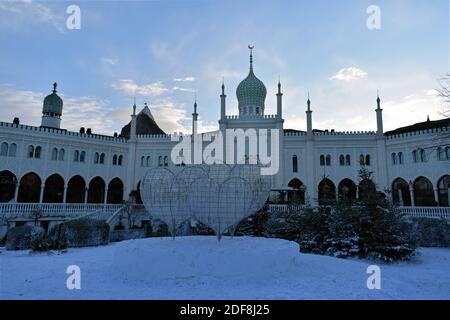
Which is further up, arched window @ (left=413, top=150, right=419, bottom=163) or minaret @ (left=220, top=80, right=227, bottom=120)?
minaret @ (left=220, top=80, right=227, bottom=120)

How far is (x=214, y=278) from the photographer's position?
29.0 ft

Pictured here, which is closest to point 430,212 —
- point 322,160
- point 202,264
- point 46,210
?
point 322,160

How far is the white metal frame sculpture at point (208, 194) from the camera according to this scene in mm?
10500

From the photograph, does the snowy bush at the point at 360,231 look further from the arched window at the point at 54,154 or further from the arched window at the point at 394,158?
the arched window at the point at 54,154

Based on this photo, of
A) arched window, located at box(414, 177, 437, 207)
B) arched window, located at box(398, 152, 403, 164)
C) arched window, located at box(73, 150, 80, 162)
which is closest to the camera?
arched window, located at box(414, 177, 437, 207)

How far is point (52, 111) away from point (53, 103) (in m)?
1.00

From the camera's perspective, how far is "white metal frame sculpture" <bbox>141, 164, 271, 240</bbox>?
10.5 metres

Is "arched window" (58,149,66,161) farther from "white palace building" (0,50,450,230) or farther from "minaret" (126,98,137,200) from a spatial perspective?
"minaret" (126,98,137,200)

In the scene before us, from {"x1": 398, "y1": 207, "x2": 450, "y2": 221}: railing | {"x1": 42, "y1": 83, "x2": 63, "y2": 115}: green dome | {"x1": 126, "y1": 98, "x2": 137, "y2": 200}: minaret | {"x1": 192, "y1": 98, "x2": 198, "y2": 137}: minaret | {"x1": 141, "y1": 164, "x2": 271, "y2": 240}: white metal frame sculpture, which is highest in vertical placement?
{"x1": 42, "y1": 83, "x2": 63, "y2": 115}: green dome

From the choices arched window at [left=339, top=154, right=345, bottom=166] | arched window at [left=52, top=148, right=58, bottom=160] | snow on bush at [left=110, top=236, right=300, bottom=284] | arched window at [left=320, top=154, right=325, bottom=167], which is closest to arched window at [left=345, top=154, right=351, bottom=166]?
arched window at [left=339, top=154, right=345, bottom=166]

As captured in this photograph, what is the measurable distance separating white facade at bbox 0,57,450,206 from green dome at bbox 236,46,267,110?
0.66m

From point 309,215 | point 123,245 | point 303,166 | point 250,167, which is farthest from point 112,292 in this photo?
point 303,166

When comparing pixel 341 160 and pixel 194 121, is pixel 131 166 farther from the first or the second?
pixel 341 160
